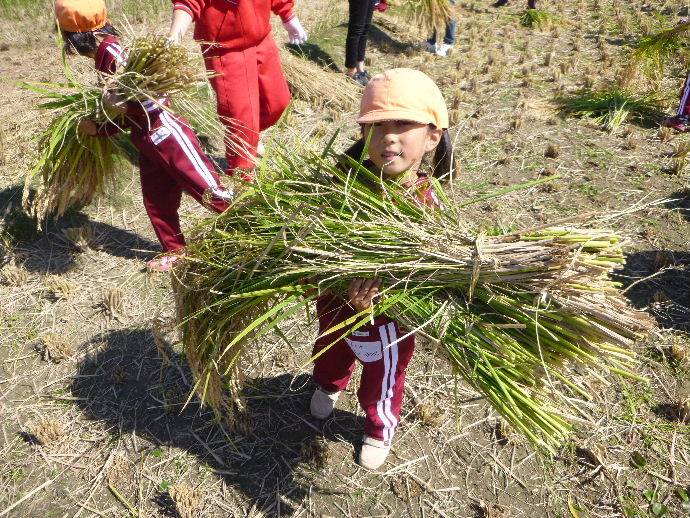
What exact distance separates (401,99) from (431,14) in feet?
17.0

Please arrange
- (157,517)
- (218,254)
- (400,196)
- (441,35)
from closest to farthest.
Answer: (400,196), (218,254), (157,517), (441,35)

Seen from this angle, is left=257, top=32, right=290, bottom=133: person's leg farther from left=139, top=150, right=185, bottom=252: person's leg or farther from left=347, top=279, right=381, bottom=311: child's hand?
left=347, top=279, right=381, bottom=311: child's hand

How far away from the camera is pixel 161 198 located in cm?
281

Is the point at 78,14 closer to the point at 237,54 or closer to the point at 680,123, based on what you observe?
the point at 237,54

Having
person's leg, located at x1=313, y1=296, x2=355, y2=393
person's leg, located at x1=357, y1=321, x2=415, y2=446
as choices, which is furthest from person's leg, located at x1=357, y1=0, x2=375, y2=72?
person's leg, located at x1=357, y1=321, x2=415, y2=446

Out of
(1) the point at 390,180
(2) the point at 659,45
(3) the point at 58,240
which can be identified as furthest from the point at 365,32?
(1) the point at 390,180

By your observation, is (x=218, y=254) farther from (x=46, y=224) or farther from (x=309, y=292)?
(x=46, y=224)

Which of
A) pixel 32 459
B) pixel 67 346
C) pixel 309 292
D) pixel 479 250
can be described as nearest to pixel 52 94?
pixel 67 346

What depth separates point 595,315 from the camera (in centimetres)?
123

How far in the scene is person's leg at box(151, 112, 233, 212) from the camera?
250 centimetres

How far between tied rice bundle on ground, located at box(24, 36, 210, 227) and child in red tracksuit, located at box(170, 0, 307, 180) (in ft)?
1.08

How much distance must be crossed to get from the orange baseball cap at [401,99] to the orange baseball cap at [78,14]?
1695 mm

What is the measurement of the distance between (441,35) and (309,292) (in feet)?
17.7

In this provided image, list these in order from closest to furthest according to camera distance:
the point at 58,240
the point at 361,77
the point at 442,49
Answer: the point at 58,240 → the point at 361,77 → the point at 442,49
